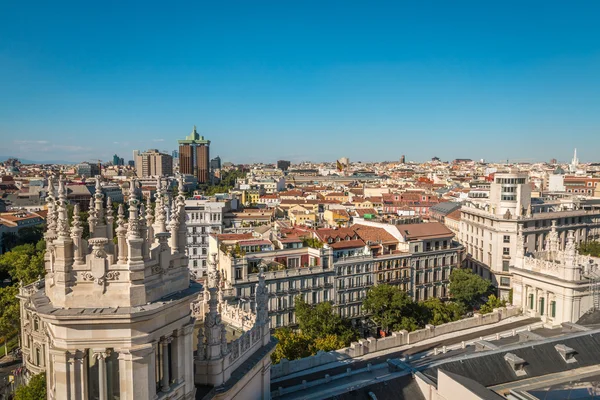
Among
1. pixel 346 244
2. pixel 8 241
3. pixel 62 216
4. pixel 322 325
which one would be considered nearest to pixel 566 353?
pixel 62 216

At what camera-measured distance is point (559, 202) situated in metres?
97.8

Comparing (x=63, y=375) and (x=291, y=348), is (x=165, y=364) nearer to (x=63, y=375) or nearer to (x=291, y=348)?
(x=63, y=375)

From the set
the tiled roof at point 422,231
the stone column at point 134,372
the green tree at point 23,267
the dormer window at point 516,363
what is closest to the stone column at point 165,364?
the stone column at point 134,372

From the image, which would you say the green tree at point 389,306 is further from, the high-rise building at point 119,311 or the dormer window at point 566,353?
the high-rise building at point 119,311

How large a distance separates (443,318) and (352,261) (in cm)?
1478

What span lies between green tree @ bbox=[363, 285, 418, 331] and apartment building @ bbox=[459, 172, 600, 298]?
3173 cm

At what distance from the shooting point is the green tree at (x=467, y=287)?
63.3 m

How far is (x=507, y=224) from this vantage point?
80875mm

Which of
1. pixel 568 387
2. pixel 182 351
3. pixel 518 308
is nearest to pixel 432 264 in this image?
pixel 518 308

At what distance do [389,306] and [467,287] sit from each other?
622 inches

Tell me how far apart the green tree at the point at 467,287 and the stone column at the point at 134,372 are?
5742 cm

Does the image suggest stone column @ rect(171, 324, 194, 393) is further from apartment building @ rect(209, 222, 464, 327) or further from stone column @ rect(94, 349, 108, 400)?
apartment building @ rect(209, 222, 464, 327)

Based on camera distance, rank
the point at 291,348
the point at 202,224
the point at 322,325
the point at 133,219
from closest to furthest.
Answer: the point at 133,219 < the point at 291,348 < the point at 322,325 < the point at 202,224

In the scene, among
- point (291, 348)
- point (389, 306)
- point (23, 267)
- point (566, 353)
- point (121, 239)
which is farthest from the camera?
point (23, 267)
